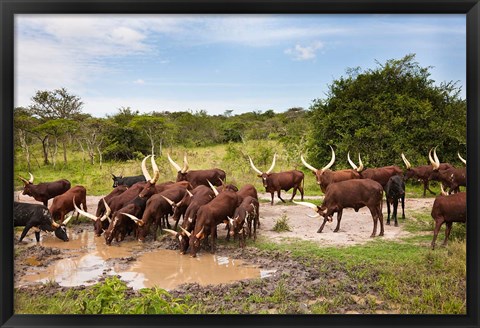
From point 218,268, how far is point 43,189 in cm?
513

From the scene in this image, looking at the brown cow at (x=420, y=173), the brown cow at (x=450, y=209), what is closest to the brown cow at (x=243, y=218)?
the brown cow at (x=450, y=209)

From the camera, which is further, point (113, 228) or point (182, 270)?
point (113, 228)

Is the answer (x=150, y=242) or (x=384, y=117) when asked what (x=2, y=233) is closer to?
(x=150, y=242)

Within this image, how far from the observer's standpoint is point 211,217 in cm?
731

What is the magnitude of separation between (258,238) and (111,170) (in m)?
8.18

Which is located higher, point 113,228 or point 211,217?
point 211,217

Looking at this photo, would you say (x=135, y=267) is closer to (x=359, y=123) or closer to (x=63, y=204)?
(x=63, y=204)

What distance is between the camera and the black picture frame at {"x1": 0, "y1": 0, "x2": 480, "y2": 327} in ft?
12.9

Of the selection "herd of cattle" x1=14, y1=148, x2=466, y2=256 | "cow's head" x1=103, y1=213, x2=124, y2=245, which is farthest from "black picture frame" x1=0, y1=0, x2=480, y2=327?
"cow's head" x1=103, y1=213, x2=124, y2=245

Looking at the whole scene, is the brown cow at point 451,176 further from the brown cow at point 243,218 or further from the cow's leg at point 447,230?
the brown cow at point 243,218

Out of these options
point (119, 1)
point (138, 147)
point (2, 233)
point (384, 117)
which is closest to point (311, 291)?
point (2, 233)

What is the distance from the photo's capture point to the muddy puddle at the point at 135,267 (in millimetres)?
6211

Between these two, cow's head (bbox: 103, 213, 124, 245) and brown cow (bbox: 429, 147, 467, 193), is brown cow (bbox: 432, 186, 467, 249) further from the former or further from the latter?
cow's head (bbox: 103, 213, 124, 245)

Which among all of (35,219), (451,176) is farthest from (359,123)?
(35,219)
